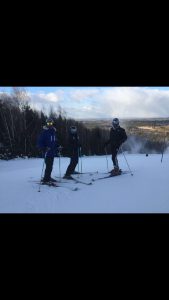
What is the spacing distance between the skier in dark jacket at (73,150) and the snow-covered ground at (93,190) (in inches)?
2.9

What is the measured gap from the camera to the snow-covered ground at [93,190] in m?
5.47

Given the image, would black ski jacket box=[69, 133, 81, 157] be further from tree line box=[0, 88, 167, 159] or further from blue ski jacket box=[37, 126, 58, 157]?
blue ski jacket box=[37, 126, 58, 157]

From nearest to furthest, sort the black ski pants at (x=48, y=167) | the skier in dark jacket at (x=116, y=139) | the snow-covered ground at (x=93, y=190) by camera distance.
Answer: the snow-covered ground at (x=93, y=190) → the black ski pants at (x=48, y=167) → the skier in dark jacket at (x=116, y=139)

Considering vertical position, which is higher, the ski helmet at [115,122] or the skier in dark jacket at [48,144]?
the ski helmet at [115,122]

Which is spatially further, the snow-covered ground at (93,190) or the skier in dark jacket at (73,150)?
the skier in dark jacket at (73,150)

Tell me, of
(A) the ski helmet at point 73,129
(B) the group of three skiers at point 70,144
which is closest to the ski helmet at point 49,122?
(B) the group of three skiers at point 70,144

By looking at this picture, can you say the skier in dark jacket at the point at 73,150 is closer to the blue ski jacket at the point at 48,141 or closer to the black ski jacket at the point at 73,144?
the black ski jacket at the point at 73,144

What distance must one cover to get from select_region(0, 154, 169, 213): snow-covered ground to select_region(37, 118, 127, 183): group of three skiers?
2.6 inches

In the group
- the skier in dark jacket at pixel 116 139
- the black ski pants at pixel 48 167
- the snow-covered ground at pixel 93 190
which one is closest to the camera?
the snow-covered ground at pixel 93 190

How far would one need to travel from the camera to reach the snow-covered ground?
547cm

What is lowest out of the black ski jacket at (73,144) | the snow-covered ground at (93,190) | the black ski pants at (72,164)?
the snow-covered ground at (93,190)

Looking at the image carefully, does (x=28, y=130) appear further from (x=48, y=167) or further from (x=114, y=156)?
(x=114, y=156)

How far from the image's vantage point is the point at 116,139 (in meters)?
5.83
